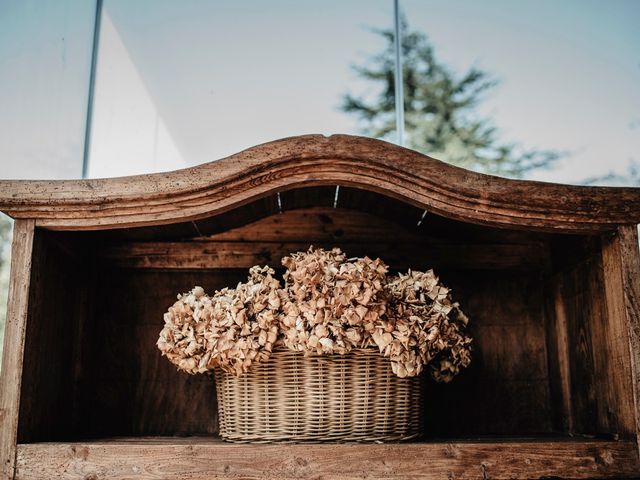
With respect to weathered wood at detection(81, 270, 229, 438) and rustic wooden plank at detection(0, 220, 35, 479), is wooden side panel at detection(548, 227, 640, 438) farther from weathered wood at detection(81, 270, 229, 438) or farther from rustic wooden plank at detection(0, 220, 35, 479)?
rustic wooden plank at detection(0, 220, 35, 479)

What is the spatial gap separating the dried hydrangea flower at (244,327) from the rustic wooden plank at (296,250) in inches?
14.7

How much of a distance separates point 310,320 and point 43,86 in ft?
3.64

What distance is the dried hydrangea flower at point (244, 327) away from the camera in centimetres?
146

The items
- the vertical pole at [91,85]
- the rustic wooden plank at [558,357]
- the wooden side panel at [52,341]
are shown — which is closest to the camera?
the wooden side panel at [52,341]

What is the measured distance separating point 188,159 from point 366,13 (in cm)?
81

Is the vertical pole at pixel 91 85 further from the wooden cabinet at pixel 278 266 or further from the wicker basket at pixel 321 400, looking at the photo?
the wicker basket at pixel 321 400

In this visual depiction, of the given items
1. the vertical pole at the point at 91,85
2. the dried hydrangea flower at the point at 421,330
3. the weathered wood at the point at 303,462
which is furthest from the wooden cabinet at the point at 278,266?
the vertical pole at the point at 91,85

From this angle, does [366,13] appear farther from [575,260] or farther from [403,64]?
[575,260]

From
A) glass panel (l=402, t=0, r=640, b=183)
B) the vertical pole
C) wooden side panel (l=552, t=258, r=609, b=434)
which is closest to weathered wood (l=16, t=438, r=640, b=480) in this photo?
wooden side panel (l=552, t=258, r=609, b=434)

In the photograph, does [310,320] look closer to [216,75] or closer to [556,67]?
[216,75]

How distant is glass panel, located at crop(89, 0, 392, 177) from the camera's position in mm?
2248

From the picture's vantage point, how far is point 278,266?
74.5 inches

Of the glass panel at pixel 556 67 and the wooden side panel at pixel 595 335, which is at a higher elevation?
the glass panel at pixel 556 67

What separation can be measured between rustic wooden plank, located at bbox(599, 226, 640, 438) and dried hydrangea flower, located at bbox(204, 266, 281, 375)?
2.30 feet
